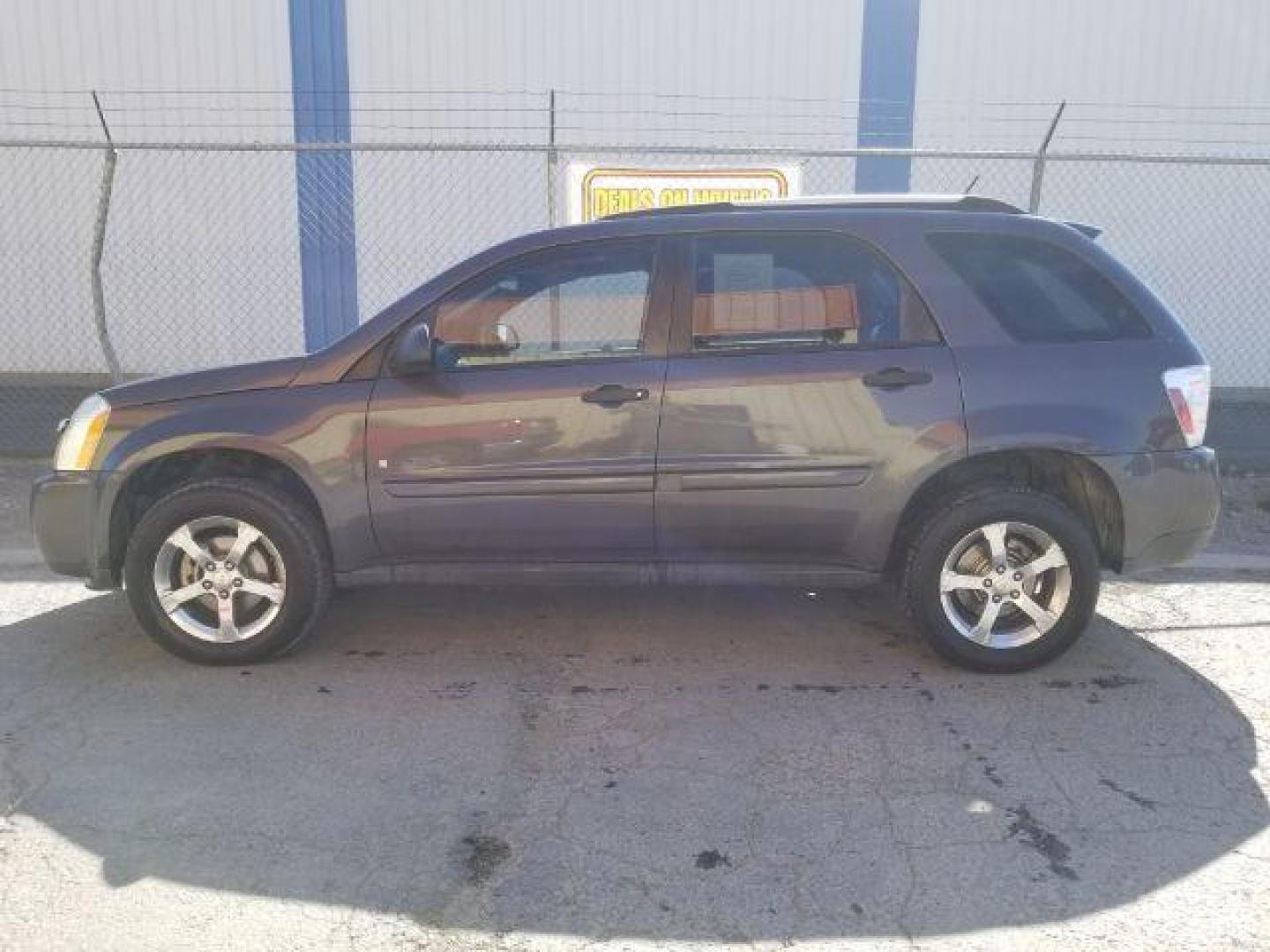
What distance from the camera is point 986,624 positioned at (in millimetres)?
4207

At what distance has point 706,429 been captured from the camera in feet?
13.6

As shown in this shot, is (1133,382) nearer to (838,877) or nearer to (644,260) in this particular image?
(644,260)

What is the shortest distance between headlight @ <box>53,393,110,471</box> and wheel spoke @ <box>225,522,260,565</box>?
2.23 ft

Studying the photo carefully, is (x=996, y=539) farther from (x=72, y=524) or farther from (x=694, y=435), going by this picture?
(x=72, y=524)

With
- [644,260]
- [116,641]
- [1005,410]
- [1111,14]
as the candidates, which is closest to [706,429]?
[644,260]

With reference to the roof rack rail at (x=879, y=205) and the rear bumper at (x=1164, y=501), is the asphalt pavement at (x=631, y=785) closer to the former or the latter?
the rear bumper at (x=1164, y=501)

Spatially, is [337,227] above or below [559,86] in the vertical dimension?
below

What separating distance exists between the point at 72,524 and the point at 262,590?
0.83 m

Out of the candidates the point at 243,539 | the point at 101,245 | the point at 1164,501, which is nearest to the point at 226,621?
the point at 243,539

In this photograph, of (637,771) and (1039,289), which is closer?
(637,771)

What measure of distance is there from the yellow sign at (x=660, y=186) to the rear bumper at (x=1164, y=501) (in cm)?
472

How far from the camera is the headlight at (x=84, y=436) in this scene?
4277mm

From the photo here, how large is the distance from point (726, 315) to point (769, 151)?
13.4 ft

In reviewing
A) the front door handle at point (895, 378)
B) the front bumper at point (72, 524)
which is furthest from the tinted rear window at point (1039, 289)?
the front bumper at point (72, 524)
